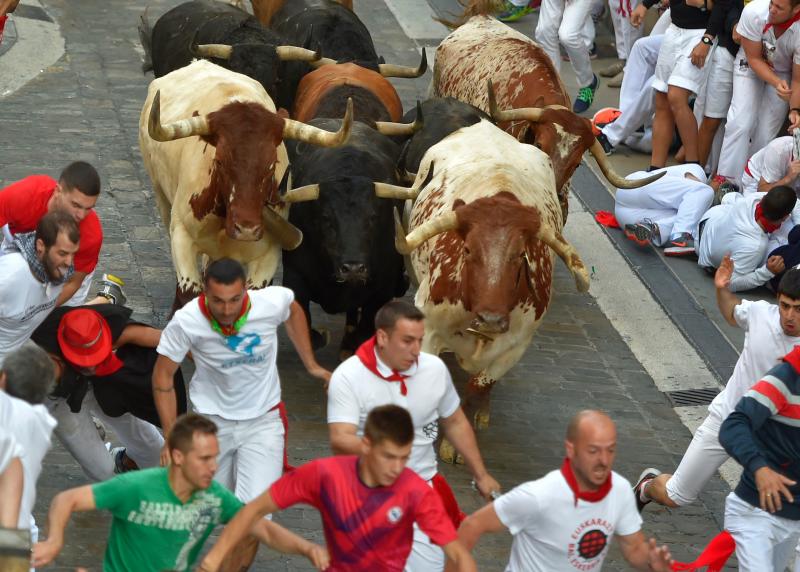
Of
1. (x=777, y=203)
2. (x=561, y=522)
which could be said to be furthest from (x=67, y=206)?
(x=777, y=203)

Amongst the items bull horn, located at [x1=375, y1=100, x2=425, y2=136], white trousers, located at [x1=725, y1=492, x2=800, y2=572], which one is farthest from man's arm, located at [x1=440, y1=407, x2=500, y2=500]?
bull horn, located at [x1=375, y1=100, x2=425, y2=136]

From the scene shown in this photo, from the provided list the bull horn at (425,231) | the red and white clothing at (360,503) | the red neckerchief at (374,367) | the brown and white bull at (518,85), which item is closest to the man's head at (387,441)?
the red and white clothing at (360,503)

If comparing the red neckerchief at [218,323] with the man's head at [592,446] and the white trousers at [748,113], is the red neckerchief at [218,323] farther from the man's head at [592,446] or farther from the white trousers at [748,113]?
the white trousers at [748,113]

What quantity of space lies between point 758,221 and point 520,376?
2573 millimetres

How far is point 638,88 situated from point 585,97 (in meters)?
1.10

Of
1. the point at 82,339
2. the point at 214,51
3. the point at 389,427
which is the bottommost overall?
the point at 214,51

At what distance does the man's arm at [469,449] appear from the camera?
6.84m

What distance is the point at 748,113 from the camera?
13461mm

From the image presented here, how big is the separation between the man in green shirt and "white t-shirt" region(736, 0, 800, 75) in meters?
8.33

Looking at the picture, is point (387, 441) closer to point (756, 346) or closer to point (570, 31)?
point (756, 346)

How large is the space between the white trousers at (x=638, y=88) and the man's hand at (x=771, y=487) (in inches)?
315

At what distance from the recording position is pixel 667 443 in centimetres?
1009

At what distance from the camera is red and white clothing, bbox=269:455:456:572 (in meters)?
5.89

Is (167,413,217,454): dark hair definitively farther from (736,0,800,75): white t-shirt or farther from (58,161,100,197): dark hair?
(736,0,800,75): white t-shirt
